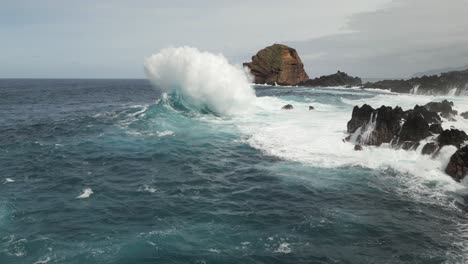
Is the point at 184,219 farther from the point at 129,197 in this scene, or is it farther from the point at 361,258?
the point at 361,258

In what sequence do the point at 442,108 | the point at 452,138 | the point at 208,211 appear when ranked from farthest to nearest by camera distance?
the point at 442,108
the point at 452,138
the point at 208,211

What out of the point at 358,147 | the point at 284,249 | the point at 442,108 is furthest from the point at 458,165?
the point at 442,108

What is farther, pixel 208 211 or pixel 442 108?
pixel 442 108

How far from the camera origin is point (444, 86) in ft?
228

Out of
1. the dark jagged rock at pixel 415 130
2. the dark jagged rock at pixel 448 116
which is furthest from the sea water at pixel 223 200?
the dark jagged rock at pixel 448 116

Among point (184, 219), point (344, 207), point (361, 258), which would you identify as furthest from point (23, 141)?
point (361, 258)

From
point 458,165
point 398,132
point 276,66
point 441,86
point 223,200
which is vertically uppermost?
point 276,66

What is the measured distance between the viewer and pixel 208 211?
14883mm

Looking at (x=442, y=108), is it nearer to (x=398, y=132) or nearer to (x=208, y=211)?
(x=398, y=132)

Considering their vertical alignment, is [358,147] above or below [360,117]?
below

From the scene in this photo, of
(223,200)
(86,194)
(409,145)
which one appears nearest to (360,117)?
(409,145)

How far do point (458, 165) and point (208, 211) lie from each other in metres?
13.0

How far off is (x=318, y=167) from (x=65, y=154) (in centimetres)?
1615

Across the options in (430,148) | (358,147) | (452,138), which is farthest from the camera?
(358,147)
